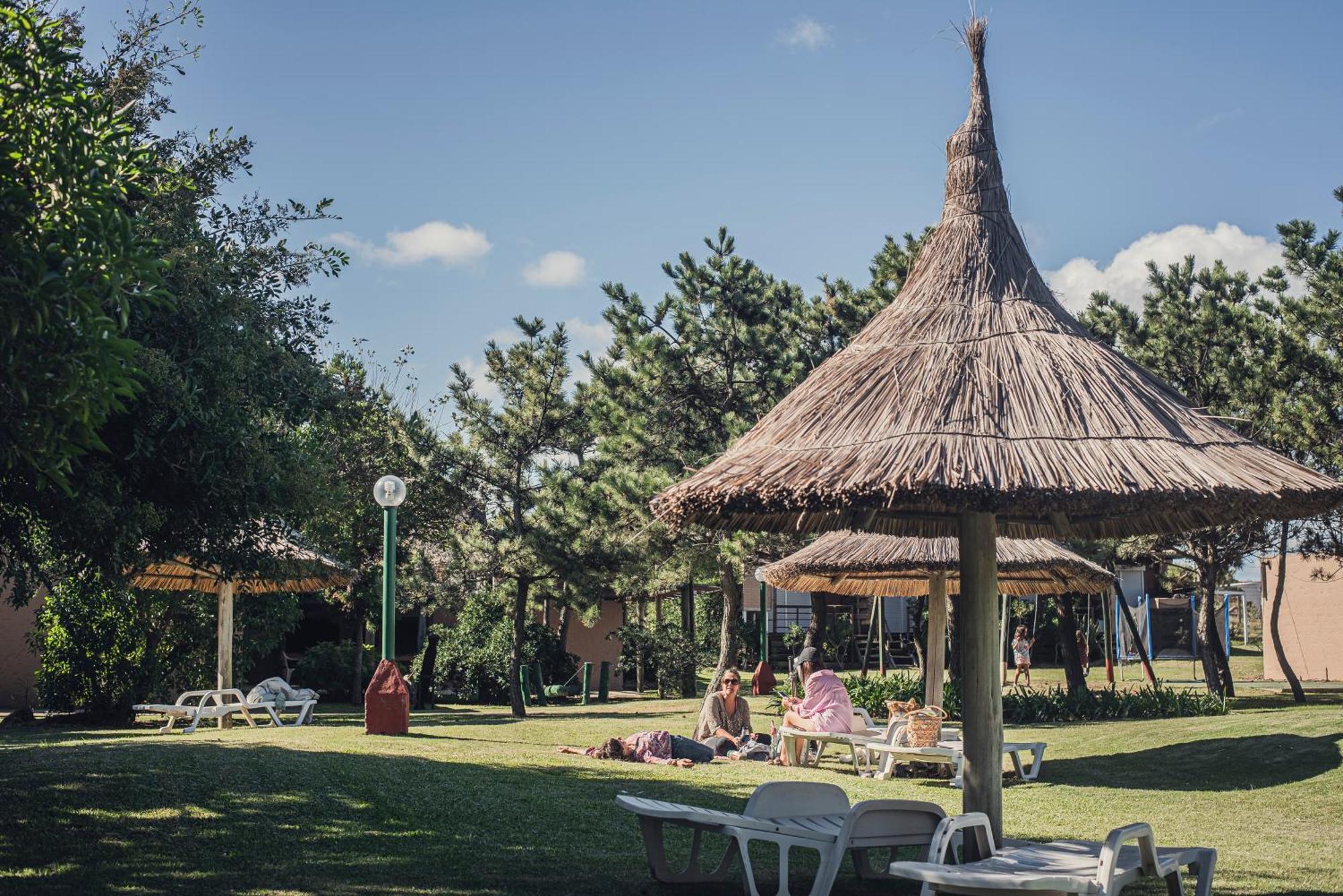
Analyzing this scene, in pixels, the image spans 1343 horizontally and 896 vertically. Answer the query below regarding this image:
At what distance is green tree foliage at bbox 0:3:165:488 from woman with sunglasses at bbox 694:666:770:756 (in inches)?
358

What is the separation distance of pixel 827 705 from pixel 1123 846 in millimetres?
7312

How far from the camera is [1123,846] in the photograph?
19.0 feet

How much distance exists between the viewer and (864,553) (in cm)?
1383

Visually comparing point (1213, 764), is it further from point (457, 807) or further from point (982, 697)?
point (457, 807)

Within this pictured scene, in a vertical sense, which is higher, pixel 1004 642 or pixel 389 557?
pixel 389 557

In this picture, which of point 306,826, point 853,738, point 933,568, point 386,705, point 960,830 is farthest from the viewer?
point 933,568

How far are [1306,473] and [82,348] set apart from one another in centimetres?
575

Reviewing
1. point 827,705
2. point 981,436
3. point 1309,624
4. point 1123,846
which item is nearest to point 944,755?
point 827,705

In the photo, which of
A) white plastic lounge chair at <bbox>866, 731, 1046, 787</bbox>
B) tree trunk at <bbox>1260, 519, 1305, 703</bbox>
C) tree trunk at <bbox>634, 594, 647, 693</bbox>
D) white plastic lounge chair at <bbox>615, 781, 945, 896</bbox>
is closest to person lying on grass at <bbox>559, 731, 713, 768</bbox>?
white plastic lounge chair at <bbox>866, 731, 1046, 787</bbox>

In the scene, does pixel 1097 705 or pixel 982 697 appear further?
pixel 1097 705

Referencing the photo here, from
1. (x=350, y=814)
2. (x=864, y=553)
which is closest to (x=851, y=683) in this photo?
(x=864, y=553)

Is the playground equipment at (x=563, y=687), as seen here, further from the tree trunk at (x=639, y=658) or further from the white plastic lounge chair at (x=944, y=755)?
the white plastic lounge chair at (x=944, y=755)

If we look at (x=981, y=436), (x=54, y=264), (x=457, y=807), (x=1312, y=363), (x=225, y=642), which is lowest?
(x=457, y=807)

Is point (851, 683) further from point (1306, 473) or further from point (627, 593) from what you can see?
point (1306, 473)
